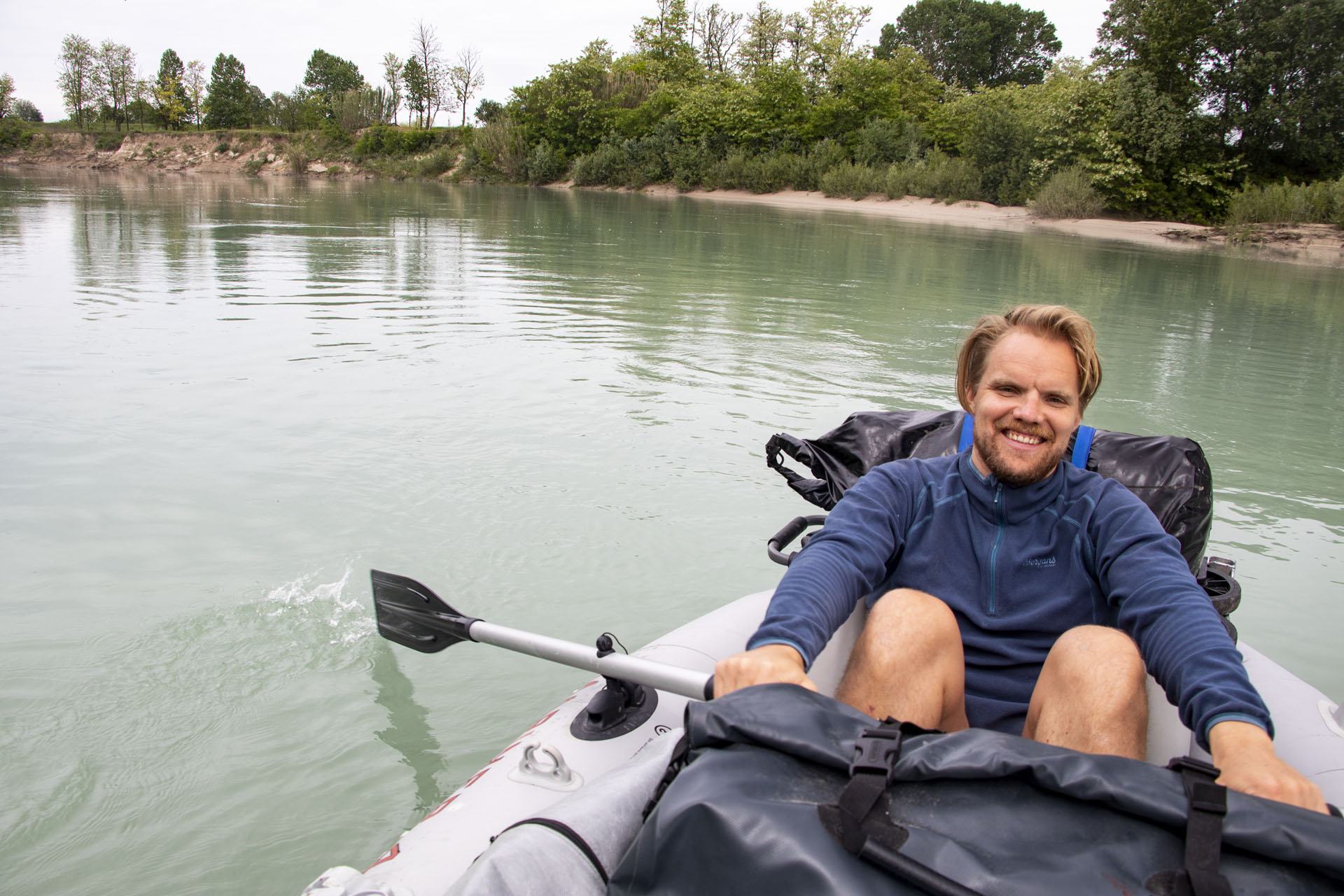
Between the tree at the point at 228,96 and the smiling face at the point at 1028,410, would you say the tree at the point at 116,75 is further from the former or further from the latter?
the smiling face at the point at 1028,410

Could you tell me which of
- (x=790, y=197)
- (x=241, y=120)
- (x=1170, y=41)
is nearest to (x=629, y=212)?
(x=790, y=197)

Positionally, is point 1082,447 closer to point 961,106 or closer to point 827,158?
point 827,158

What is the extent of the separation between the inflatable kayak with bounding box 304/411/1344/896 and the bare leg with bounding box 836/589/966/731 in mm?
197

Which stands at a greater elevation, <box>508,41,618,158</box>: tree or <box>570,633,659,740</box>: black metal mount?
<box>508,41,618,158</box>: tree

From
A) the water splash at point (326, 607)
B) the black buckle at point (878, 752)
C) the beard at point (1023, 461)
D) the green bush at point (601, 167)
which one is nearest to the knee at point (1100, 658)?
the beard at point (1023, 461)

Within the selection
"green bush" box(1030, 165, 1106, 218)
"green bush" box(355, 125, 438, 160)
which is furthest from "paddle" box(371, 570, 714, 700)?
"green bush" box(355, 125, 438, 160)

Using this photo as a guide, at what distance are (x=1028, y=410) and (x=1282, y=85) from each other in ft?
90.3

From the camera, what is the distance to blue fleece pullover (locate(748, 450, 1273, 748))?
1740 millimetres

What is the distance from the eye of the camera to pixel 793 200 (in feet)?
108

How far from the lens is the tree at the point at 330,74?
6594cm

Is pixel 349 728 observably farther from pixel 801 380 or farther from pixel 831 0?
pixel 831 0

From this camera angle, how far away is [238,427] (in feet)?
16.0

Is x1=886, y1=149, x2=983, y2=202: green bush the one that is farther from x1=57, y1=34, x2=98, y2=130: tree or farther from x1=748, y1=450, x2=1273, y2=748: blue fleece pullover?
x1=57, y1=34, x2=98, y2=130: tree

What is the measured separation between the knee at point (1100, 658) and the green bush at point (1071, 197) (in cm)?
2551
